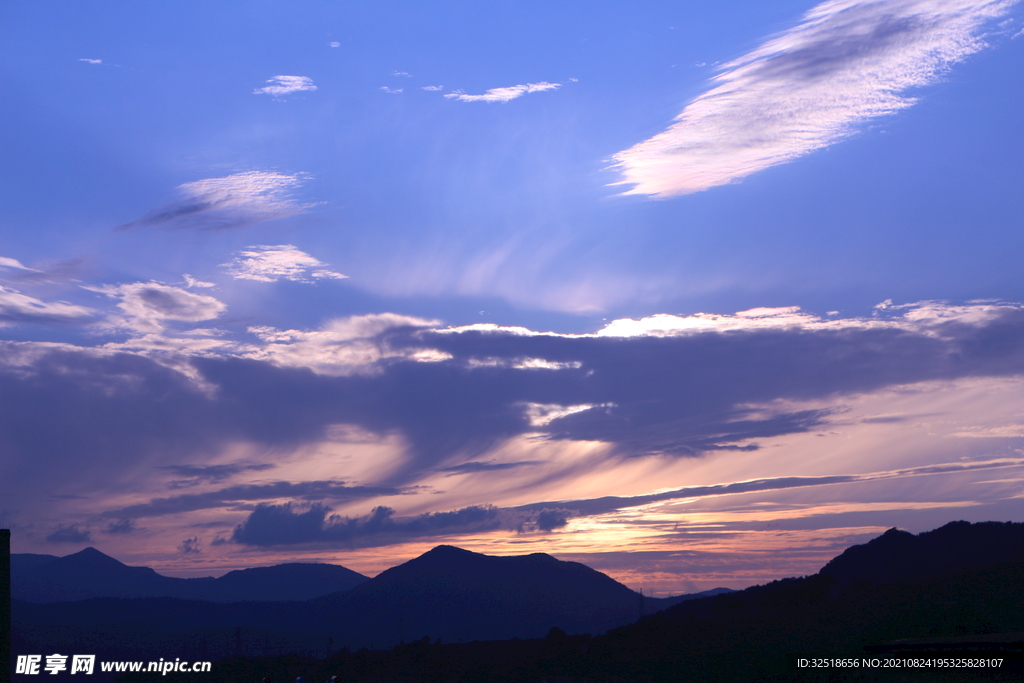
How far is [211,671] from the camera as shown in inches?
3076

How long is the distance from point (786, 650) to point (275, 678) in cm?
4657

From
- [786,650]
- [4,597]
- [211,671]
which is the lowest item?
[211,671]

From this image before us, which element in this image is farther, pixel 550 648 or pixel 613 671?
pixel 550 648

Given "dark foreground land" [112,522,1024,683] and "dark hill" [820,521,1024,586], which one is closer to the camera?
"dark foreground land" [112,522,1024,683]

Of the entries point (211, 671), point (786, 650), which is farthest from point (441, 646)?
point (786, 650)

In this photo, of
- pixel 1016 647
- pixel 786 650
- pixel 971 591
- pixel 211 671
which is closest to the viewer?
pixel 1016 647

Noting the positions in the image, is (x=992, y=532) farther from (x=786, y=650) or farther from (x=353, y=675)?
(x=353, y=675)

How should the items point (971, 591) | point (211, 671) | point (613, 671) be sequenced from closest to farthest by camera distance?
point (613, 671), point (971, 591), point (211, 671)

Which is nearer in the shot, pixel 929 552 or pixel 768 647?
pixel 768 647

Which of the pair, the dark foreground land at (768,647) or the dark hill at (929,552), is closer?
the dark foreground land at (768,647)

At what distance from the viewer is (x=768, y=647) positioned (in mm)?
55219

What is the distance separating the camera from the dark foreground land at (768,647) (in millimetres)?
41969

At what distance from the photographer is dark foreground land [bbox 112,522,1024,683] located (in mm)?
41969

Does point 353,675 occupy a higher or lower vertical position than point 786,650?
lower
